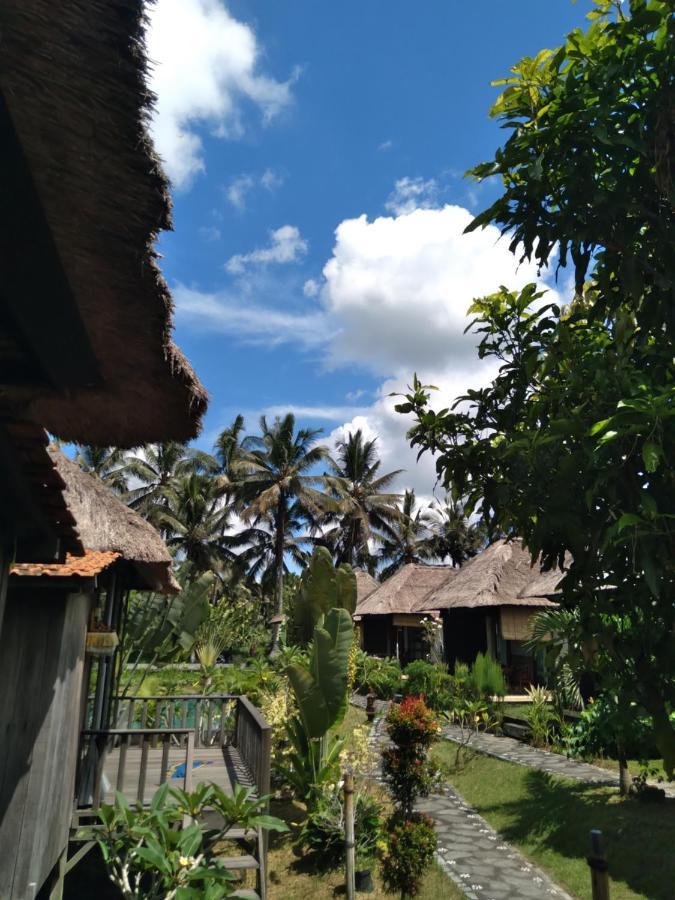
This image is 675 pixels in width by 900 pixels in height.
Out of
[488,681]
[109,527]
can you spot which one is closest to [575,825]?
[109,527]

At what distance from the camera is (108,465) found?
30.8m

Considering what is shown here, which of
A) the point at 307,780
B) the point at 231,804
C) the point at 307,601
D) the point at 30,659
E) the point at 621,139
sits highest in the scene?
the point at 621,139

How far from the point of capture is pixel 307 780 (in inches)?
346

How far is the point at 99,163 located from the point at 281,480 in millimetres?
29417

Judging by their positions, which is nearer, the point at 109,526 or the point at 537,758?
the point at 109,526

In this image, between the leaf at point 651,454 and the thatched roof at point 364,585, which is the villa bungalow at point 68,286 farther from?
the thatched roof at point 364,585

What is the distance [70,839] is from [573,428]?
632cm

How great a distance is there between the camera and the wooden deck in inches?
291

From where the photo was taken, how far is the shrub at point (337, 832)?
7.42m

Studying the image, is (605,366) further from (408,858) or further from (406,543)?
(406,543)

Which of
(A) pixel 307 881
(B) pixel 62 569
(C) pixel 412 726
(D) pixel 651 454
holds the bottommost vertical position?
(A) pixel 307 881

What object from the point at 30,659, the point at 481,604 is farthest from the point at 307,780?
the point at 481,604

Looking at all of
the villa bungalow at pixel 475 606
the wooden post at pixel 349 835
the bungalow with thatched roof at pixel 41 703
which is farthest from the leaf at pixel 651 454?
the villa bungalow at pixel 475 606

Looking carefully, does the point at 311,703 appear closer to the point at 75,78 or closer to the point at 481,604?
the point at 75,78
